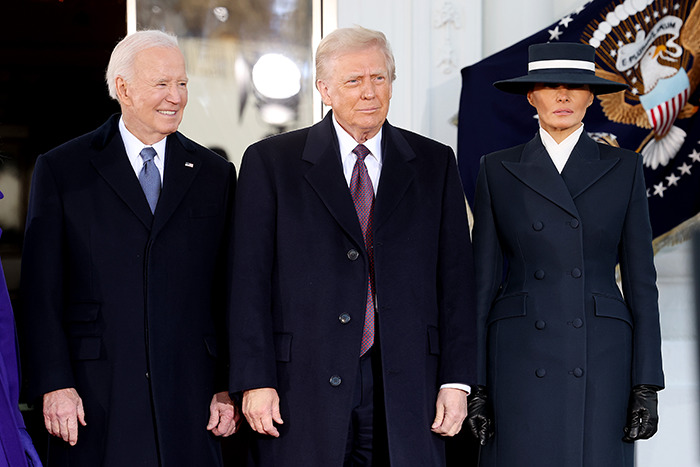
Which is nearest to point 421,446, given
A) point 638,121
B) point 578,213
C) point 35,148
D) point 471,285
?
point 471,285

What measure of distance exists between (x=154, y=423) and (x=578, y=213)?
144 cm

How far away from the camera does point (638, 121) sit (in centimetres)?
396

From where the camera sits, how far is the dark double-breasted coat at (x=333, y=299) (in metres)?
2.54

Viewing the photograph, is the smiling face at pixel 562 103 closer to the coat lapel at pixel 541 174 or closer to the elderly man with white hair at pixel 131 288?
the coat lapel at pixel 541 174

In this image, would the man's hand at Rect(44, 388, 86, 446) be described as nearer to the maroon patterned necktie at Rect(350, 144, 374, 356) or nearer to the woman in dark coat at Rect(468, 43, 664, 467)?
the maroon patterned necktie at Rect(350, 144, 374, 356)

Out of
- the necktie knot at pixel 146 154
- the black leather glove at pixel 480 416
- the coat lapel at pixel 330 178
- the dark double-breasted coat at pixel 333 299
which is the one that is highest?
the necktie knot at pixel 146 154

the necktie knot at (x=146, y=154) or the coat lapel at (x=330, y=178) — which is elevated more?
the necktie knot at (x=146, y=154)

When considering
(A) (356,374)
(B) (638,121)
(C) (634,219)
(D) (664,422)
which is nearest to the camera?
(A) (356,374)

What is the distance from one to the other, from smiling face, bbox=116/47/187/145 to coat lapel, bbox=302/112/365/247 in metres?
0.46

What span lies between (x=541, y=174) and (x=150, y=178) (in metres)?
1.23

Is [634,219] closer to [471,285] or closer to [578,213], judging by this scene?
[578,213]

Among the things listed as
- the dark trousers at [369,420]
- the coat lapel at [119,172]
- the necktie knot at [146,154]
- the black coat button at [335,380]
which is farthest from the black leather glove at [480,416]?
the necktie knot at [146,154]

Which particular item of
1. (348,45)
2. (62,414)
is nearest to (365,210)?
(348,45)

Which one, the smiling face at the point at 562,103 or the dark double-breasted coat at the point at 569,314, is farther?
the smiling face at the point at 562,103
